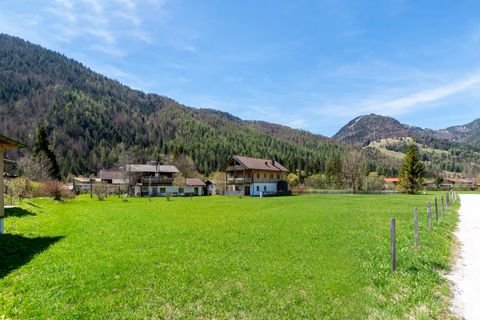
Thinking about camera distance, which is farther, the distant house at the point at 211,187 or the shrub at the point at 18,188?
the distant house at the point at 211,187

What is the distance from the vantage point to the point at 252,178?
238 feet

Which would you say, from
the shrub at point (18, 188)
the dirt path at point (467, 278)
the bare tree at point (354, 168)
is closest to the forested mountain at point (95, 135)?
the bare tree at point (354, 168)

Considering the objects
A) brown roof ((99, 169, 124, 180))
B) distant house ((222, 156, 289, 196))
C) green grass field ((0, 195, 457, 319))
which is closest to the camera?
green grass field ((0, 195, 457, 319))

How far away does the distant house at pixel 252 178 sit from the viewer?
7244 centimetres

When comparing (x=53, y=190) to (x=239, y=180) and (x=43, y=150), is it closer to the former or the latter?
(x=43, y=150)

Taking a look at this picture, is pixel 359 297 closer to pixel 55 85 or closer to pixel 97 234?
pixel 97 234

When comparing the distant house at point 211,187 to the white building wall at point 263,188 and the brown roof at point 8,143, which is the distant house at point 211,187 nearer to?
the white building wall at point 263,188

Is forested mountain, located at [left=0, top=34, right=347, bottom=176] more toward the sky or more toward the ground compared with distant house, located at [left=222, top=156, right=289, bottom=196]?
more toward the sky

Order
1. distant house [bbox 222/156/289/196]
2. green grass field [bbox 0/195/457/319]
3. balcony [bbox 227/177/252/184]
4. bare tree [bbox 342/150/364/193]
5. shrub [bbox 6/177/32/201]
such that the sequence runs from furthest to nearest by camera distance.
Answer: bare tree [bbox 342/150/364/193], balcony [bbox 227/177/252/184], distant house [bbox 222/156/289/196], shrub [bbox 6/177/32/201], green grass field [bbox 0/195/457/319]

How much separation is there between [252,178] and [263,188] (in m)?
4.31

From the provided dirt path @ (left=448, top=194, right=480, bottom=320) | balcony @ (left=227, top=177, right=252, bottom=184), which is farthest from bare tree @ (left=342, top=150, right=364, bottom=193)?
dirt path @ (left=448, top=194, right=480, bottom=320)

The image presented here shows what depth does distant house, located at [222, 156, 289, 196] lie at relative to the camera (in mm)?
72438

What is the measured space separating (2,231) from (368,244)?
17.5m

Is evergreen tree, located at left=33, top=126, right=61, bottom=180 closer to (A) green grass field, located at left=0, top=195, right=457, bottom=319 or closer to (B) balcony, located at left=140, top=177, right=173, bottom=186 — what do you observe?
(B) balcony, located at left=140, top=177, right=173, bottom=186
